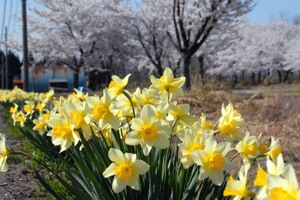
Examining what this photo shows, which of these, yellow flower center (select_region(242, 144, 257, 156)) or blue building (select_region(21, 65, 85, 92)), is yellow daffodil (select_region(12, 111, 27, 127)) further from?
blue building (select_region(21, 65, 85, 92))

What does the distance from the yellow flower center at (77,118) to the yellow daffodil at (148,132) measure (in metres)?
0.34

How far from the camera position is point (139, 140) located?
178 centimetres

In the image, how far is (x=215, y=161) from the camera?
1.65m

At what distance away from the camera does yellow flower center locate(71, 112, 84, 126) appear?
2.00m

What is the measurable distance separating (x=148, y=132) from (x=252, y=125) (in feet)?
17.2

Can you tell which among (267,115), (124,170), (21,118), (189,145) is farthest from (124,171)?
(267,115)

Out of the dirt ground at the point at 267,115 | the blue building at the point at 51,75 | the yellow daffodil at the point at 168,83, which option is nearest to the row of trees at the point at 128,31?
the blue building at the point at 51,75

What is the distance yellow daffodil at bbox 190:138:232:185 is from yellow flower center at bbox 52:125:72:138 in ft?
2.26

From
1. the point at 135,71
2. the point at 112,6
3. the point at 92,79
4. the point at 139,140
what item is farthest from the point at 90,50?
the point at 139,140

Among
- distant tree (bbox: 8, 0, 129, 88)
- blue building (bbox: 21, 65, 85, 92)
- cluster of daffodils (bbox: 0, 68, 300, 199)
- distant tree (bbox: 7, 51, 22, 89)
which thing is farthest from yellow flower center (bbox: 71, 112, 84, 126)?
distant tree (bbox: 7, 51, 22, 89)

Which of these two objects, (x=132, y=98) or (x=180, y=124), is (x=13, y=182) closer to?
(x=132, y=98)

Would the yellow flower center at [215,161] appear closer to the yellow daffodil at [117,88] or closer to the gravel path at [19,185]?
the yellow daffodil at [117,88]

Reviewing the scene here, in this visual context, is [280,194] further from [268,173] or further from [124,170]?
[124,170]

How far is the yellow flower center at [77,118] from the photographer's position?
2.00 metres
